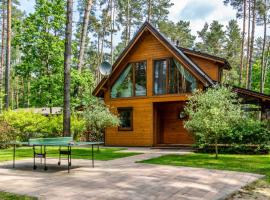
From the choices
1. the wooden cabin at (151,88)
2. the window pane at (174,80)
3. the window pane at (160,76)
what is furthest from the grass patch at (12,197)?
the window pane at (160,76)

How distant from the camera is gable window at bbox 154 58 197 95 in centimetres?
1809

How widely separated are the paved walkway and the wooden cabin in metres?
9.20

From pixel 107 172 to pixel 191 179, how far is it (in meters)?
2.46

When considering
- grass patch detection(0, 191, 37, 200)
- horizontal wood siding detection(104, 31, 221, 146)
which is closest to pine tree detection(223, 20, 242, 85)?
horizontal wood siding detection(104, 31, 221, 146)

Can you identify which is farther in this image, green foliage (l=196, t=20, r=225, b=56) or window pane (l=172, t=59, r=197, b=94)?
green foliage (l=196, t=20, r=225, b=56)

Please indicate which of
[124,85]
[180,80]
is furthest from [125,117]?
[180,80]

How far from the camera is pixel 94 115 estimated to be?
15461mm

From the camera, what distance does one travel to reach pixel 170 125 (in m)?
20.2

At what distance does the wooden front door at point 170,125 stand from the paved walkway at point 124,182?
9.86m

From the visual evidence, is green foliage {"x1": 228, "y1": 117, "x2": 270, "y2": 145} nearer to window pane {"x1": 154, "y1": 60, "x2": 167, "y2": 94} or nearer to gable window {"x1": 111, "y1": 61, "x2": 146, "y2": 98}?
window pane {"x1": 154, "y1": 60, "x2": 167, "y2": 94}

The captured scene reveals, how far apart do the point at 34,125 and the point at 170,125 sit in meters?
9.03

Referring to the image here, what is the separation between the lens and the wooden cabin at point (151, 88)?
61.2 ft

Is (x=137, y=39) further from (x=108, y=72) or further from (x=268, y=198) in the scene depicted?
(x=268, y=198)

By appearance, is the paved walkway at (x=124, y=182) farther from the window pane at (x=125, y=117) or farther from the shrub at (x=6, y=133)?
the window pane at (x=125, y=117)
